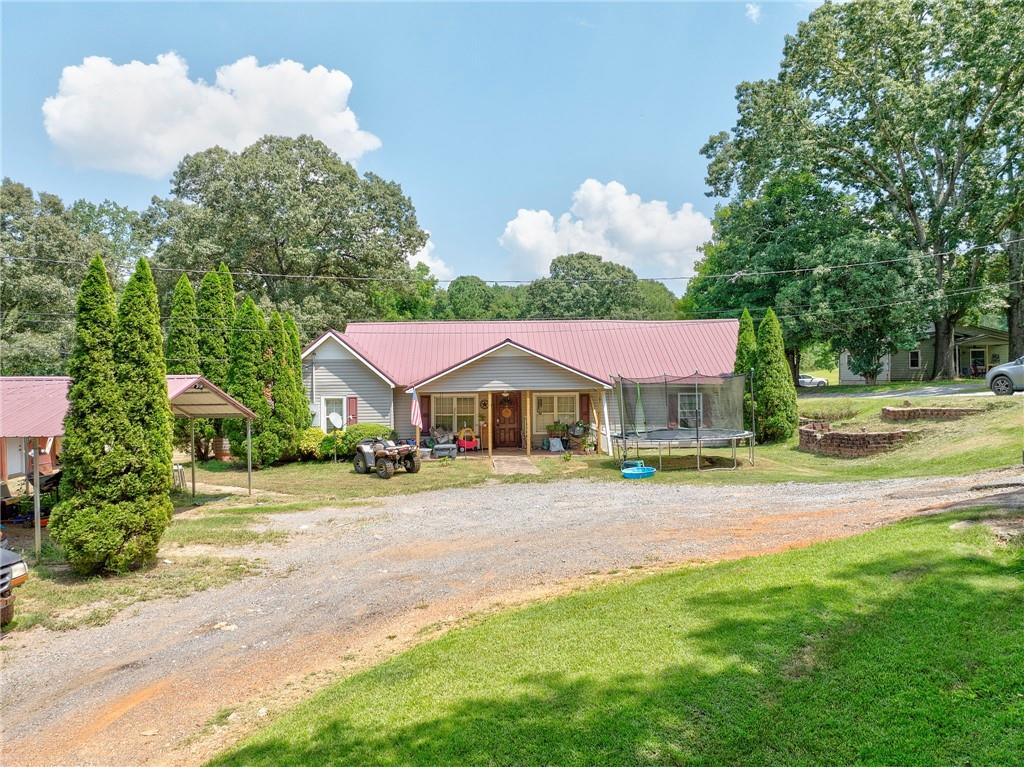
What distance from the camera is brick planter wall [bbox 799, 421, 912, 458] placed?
1711cm

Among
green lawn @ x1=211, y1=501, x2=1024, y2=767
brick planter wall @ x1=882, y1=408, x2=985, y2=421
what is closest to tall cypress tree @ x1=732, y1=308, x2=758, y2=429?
brick planter wall @ x1=882, y1=408, x2=985, y2=421

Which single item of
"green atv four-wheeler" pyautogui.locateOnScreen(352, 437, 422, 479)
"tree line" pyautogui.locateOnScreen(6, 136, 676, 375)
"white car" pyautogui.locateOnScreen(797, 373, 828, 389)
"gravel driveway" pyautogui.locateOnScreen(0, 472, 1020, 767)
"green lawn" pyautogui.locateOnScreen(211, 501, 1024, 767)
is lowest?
"gravel driveway" pyautogui.locateOnScreen(0, 472, 1020, 767)

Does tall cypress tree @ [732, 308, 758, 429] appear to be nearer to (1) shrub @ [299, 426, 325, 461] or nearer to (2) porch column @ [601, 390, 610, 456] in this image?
(2) porch column @ [601, 390, 610, 456]

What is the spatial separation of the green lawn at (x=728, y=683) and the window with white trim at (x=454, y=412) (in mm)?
17614

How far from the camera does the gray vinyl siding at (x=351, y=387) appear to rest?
922 inches

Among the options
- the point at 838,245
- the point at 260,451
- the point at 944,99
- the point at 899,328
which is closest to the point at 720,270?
the point at 838,245

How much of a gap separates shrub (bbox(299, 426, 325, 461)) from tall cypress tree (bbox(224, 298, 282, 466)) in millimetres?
915

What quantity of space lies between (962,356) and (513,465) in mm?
33698

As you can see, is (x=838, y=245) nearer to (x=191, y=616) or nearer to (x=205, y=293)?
(x=205, y=293)

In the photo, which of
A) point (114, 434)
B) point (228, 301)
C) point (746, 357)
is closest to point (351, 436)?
point (228, 301)

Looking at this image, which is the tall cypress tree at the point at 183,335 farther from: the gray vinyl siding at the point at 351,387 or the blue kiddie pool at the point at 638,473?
the blue kiddie pool at the point at 638,473

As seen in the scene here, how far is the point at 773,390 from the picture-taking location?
2078cm

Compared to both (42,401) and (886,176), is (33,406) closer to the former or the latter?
(42,401)

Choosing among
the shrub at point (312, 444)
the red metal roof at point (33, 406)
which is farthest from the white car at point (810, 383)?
the red metal roof at point (33, 406)
